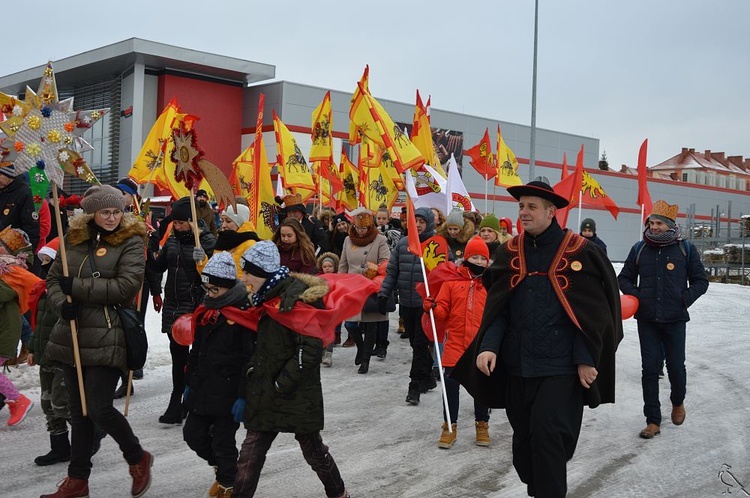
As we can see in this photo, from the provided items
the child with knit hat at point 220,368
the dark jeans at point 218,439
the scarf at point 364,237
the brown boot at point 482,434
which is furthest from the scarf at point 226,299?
the scarf at point 364,237

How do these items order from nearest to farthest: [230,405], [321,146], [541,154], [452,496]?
[230,405] → [452,496] → [321,146] → [541,154]

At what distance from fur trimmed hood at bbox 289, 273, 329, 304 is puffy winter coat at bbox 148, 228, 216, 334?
2653 millimetres

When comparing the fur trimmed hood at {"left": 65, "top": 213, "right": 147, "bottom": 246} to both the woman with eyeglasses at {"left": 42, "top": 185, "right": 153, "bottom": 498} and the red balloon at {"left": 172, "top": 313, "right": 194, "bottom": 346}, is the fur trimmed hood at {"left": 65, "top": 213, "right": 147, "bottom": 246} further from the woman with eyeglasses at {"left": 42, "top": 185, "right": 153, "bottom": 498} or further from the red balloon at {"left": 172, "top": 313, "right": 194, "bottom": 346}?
the red balloon at {"left": 172, "top": 313, "right": 194, "bottom": 346}

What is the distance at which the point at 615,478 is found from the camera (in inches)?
236

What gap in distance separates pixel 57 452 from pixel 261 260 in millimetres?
2597

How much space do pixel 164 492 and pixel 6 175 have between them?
4702 millimetres

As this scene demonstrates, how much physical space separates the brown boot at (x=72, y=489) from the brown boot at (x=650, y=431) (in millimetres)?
4733

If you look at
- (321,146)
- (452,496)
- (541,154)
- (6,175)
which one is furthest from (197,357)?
(541,154)

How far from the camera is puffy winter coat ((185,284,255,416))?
197 inches

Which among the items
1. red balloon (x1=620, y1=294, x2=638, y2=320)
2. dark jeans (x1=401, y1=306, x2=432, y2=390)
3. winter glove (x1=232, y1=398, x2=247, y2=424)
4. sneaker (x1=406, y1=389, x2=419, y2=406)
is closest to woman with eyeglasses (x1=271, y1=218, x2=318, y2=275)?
dark jeans (x1=401, y1=306, x2=432, y2=390)

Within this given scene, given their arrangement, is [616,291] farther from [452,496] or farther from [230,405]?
[230,405]

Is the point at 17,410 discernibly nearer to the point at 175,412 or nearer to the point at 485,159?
the point at 175,412

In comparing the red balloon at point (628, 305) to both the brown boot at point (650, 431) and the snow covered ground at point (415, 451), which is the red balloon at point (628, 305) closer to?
the brown boot at point (650, 431)

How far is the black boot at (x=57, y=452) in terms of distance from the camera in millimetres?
6047
